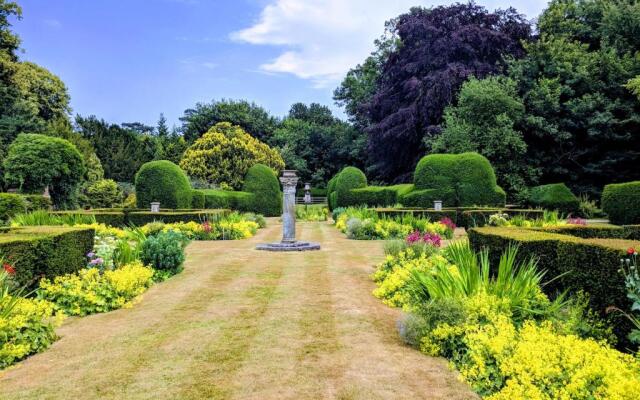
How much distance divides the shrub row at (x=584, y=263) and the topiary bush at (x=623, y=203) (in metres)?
15.8

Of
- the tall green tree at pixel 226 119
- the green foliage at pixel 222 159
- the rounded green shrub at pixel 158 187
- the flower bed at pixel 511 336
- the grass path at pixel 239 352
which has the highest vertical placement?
the tall green tree at pixel 226 119

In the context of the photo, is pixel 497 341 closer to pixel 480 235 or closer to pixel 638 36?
pixel 480 235

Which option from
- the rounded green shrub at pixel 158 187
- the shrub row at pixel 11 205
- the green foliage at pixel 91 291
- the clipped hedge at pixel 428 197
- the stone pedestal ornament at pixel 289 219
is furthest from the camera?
the rounded green shrub at pixel 158 187

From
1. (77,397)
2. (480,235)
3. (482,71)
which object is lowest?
(77,397)

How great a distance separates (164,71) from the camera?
57.4ft

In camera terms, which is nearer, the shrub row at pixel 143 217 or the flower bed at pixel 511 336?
the flower bed at pixel 511 336

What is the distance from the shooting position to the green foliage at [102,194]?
3244cm

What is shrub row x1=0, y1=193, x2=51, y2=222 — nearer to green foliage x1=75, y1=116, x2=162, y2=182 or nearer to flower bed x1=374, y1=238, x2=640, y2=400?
flower bed x1=374, y1=238, x2=640, y2=400

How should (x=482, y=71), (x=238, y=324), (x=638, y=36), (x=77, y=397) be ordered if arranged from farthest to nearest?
1. (x=482, y=71)
2. (x=638, y=36)
3. (x=238, y=324)
4. (x=77, y=397)

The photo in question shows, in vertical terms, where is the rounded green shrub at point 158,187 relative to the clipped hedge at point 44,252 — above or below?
above

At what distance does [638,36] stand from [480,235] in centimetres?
2845

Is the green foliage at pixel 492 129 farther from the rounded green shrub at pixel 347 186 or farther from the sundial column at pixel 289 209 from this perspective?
the sundial column at pixel 289 209

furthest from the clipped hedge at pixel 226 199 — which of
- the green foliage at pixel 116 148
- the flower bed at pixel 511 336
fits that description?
the flower bed at pixel 511 336

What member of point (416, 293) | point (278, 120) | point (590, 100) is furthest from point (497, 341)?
point (278, 120)
